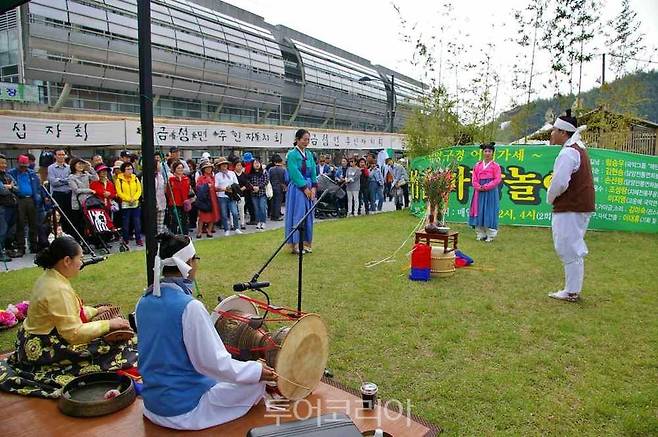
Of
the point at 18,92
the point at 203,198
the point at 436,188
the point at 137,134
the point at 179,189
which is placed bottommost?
the point at 203,198

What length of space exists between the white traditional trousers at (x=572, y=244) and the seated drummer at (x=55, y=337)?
4.47 metres

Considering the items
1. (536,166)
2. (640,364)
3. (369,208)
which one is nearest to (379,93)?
(369,208)

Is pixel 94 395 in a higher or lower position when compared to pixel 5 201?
lower

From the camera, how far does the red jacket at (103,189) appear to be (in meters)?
A: 8.30

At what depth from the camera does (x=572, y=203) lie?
530 cm

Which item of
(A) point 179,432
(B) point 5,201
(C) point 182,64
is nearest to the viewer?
(A) point 179,432

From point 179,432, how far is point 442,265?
14.3 feet

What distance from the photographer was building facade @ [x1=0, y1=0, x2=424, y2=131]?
13.9 metres

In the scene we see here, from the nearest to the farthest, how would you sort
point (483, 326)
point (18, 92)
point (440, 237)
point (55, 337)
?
point (55, 337) < point (483, 326) < point (440, 237) < point (18, 92)

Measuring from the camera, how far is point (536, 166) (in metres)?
10.8

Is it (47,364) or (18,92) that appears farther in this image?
(18,92)

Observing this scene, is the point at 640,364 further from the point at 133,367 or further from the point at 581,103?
the point at 581,103

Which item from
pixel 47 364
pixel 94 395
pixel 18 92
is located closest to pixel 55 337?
pixel 47 364

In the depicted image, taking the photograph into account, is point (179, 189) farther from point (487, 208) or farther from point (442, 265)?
point (487, 208)
